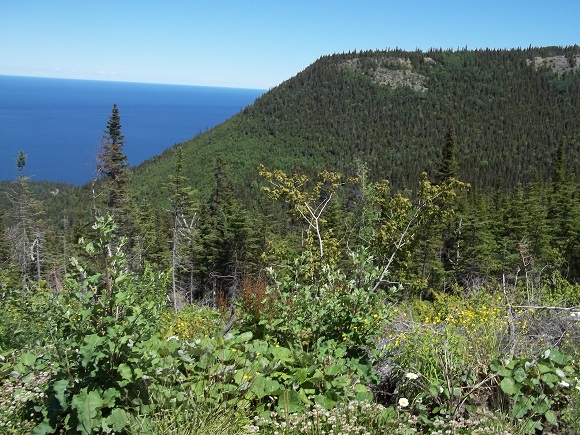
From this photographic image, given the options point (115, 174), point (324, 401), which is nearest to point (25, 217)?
point (115, 174)

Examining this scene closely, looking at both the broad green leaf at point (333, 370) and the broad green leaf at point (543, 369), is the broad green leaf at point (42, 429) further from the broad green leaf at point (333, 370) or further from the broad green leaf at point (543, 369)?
the broad green leaf at point (543, 369)

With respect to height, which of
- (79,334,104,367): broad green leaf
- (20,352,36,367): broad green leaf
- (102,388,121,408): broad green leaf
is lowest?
(20,352,36,367): broad green leaf

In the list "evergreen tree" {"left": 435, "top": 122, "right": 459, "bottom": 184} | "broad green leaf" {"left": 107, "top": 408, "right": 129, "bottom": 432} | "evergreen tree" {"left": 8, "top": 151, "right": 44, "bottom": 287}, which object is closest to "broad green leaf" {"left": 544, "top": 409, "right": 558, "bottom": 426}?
"broad green leaf" {"left": 107, "top": 408, "right": 129, "bottom": 432}

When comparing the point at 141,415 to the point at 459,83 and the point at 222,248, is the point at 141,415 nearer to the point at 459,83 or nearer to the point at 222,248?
the point at 222,248

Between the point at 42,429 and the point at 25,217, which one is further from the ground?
the point at 42,429

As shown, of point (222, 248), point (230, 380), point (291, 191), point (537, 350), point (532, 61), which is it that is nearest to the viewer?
point (230, 380)

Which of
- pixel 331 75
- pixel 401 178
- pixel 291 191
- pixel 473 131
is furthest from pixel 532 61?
pixel 291 191

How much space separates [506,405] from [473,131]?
169701 mm

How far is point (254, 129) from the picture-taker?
165 metres

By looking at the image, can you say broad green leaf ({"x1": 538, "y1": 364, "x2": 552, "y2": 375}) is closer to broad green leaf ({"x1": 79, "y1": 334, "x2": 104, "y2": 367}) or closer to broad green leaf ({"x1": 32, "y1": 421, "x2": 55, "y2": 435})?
broad green leaf ({"x1": 79, "y1": 334, "x2": 104, "y2": 367})

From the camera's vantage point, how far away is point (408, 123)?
171 m

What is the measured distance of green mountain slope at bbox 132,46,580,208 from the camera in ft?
428

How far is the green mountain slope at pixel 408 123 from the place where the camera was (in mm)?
130500

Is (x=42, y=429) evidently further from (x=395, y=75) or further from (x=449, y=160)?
(x=395, y=75)
